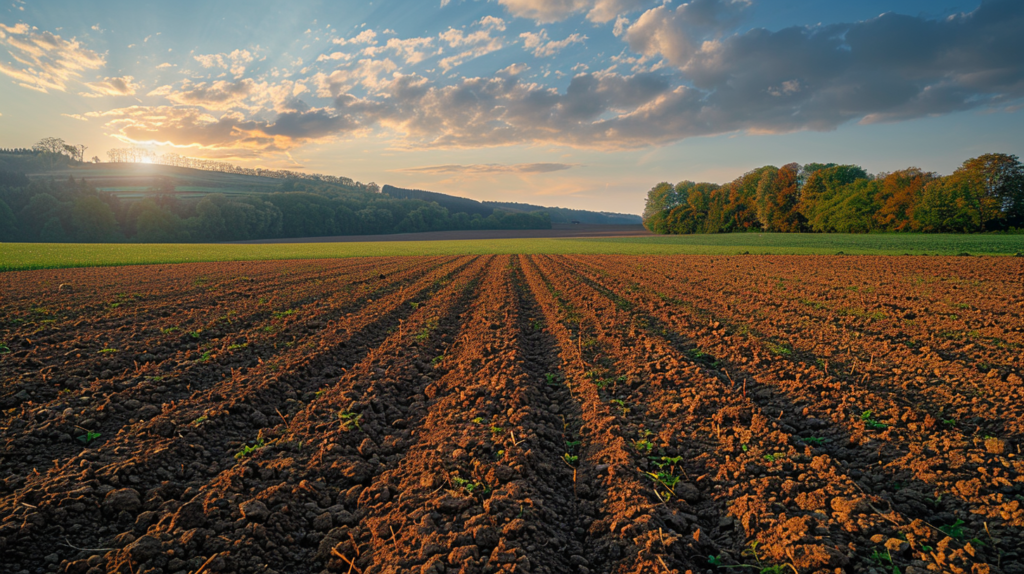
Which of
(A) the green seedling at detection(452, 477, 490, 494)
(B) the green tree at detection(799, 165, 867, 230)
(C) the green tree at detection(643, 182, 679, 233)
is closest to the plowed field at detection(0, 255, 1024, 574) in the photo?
(A) the green seedling at detection(452, 477, 490, 494)

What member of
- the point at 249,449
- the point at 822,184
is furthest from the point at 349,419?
the point at 822,184

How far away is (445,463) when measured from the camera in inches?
190

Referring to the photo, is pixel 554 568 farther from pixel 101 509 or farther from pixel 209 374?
pixel 209 374

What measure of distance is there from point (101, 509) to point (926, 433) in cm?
910

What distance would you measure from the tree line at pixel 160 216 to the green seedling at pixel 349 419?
94.6 metres

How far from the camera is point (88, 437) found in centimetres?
530

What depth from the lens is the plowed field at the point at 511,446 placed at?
359 centimetres

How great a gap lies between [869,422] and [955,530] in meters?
2.24

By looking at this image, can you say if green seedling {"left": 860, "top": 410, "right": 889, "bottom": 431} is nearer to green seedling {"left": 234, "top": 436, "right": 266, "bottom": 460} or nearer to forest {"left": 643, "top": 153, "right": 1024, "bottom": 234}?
green seedling {"left": 234, "top": 436, "right": 266, "bottom": 460}

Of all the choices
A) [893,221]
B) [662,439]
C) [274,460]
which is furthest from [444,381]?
[893,221]

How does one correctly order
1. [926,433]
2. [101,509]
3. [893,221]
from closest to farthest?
[101,509] → [926,433] → [893,221]

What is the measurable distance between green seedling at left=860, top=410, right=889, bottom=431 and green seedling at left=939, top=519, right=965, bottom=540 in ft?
6.38

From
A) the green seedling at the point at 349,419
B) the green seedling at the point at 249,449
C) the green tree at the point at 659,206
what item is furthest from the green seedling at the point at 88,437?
the green tree at the point at 659,206

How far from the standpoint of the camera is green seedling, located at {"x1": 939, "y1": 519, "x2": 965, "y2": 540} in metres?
3.67
